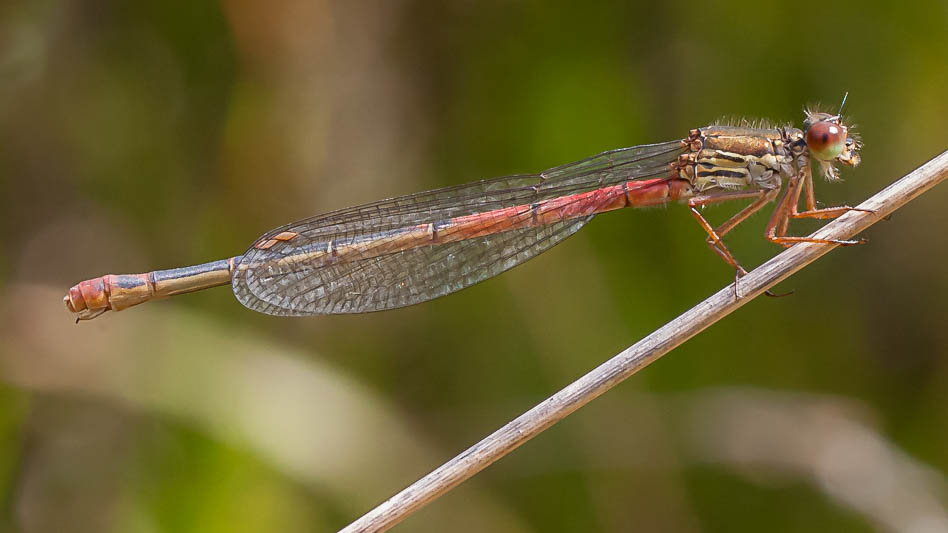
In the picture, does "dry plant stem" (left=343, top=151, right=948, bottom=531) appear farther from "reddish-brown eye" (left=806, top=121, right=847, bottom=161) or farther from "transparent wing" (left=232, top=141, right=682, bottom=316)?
"transparent wing" (left=232, top=141, right=682, bottom=316)

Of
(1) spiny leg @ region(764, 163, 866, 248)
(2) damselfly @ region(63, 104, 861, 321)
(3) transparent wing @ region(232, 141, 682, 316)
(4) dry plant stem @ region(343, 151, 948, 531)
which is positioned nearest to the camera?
(4) dry plant stem @ region(343, 151, 948, 531)

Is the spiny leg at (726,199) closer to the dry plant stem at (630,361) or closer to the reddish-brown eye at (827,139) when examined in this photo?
the reddish-brown eye at (827,139)

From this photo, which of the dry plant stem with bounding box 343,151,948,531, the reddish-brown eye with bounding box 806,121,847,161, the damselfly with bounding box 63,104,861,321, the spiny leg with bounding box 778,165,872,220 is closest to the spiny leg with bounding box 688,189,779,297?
the damselfly with bounding box 63,104,861,321

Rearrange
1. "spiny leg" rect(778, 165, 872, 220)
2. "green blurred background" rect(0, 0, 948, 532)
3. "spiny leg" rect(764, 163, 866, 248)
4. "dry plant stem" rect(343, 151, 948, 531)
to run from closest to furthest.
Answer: "dry plant stem" rect(343, 151, 948, 531), "spiny leg" rect(778, 165, 872, 220), "spiny leg" rect(764, 163, 866, 248), "green blurred background" rect(0, 0, 948, 532)

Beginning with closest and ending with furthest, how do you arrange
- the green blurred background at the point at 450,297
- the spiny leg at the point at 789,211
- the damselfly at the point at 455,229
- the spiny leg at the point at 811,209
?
1. the spiny leg at the point at 811,209
2. the spiny leg at the point at 789,211
3. the damselfly at the point at 455,229
4. the green blurred background at the point at 450,297

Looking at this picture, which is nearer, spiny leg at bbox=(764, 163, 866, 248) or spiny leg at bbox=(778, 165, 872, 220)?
spiny leg at bbox=(778, 165, 872, 220)

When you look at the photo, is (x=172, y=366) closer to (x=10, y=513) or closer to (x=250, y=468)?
(x=250, y=468)

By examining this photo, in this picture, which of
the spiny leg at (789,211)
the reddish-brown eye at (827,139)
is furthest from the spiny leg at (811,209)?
the reddish-brown eye at (827,139)

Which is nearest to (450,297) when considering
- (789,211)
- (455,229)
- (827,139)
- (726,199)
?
(455,229)
